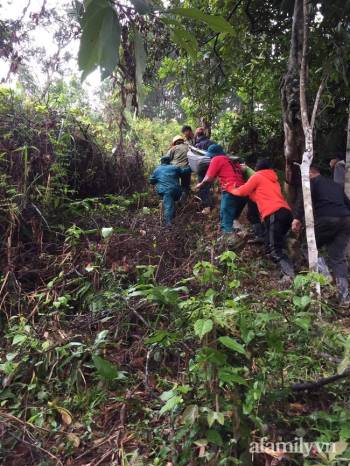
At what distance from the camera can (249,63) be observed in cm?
815

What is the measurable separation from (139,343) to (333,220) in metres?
3.04

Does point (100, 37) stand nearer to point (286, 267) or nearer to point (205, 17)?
point (205, 17)

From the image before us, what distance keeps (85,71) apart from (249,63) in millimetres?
7723

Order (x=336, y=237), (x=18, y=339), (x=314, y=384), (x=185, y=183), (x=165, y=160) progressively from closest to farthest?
1. (x=314, y=384)
2. (x=18, y=339)
3. (x=336, y=237)
4. (x=165, y=160)
5. (x=185, y=183)

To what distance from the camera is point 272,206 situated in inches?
220

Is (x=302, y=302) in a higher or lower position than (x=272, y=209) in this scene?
lower

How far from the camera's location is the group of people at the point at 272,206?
5.31 meters

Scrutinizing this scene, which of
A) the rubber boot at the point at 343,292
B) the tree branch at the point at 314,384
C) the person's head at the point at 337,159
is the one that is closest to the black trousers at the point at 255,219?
the rubber boot at the point at 343,292

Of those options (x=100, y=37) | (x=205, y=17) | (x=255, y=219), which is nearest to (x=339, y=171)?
(x=255, y=219)

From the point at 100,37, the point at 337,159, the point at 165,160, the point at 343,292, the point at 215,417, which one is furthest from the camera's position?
the point at 337,159

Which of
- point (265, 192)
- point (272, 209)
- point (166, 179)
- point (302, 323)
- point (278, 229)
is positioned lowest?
point (302, 323)

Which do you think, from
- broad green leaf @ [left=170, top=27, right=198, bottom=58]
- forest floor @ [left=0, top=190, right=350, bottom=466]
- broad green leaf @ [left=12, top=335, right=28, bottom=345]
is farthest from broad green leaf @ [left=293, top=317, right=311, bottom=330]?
broad green leaf @ [left=12, top=335, right=28, bottom=345]

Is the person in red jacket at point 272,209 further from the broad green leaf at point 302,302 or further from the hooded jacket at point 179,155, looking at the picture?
the broad green leaf at point 302,302

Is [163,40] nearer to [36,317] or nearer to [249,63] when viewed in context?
[249,63]
